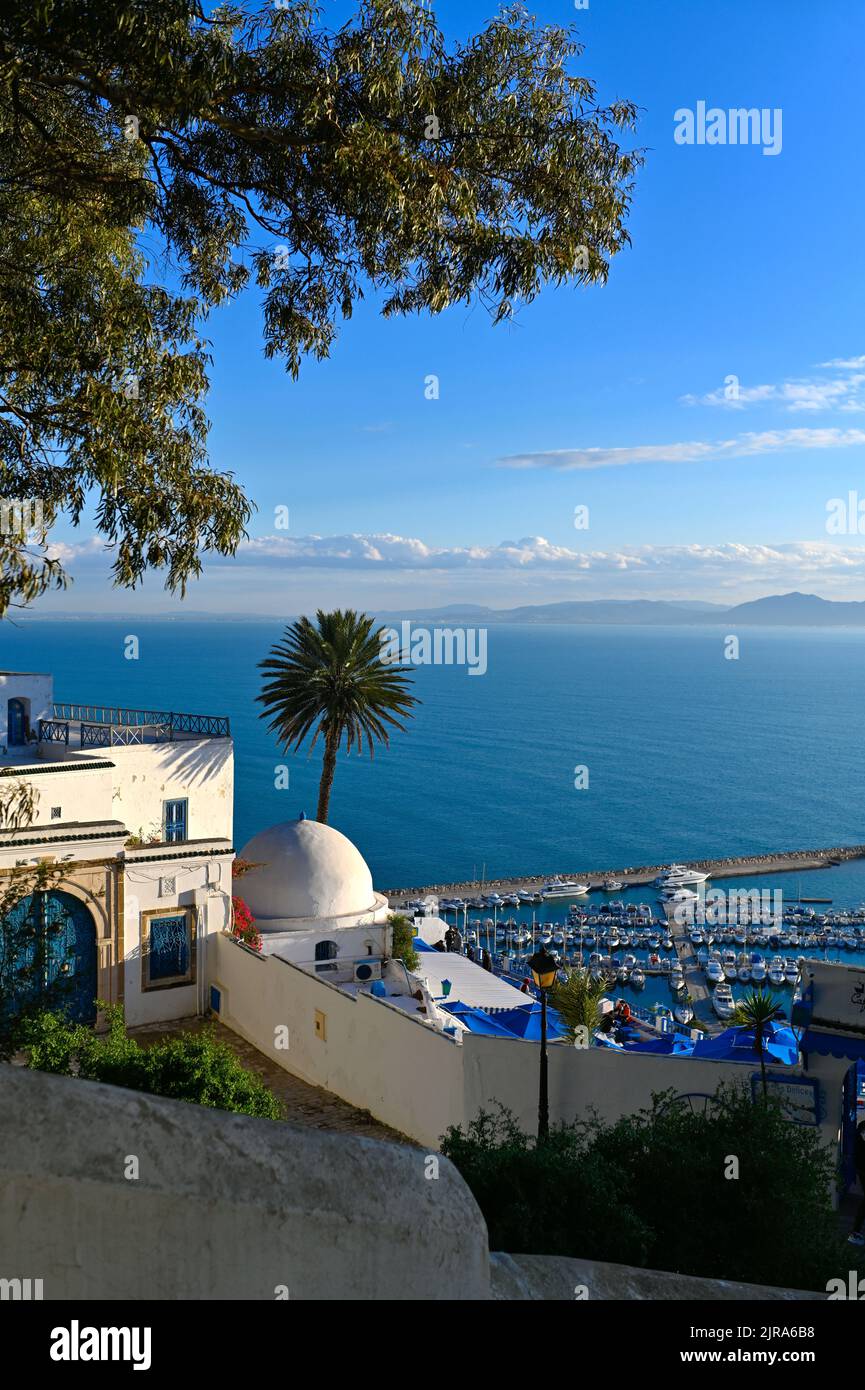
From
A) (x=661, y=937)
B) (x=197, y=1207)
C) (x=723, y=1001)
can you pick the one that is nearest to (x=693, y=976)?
(x=661, y=937)

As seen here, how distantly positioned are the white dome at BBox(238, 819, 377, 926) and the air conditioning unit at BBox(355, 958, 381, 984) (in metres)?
1.19

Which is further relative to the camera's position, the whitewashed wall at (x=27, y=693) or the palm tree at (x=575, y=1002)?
the whitewashed wall at (x=27, y=693)

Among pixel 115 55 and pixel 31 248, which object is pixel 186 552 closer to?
pixel 31 248

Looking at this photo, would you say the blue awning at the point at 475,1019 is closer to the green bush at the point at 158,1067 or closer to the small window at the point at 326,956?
the small window at the point at 326,956

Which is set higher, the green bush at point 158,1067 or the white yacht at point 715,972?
the green bush at point 158,1067

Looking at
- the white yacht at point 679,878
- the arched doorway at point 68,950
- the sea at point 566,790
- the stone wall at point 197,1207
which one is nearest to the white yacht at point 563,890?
the white yacht at point 679,878

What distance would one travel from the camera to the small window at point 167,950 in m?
18.5

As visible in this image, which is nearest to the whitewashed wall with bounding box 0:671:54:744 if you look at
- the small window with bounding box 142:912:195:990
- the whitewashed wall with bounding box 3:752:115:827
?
the whitewashed wall with bounding box 3:752:115:827

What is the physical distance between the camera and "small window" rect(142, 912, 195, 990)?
60.7 ft

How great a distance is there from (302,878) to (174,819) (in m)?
3.27

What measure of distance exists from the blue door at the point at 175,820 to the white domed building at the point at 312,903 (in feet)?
5.18

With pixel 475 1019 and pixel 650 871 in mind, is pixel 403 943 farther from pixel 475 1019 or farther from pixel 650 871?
pixel 650 871

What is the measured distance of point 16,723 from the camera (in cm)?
2573

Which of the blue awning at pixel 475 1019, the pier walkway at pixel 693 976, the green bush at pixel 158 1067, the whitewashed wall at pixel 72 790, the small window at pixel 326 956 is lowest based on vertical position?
the pier walkway at pixel 693 976
